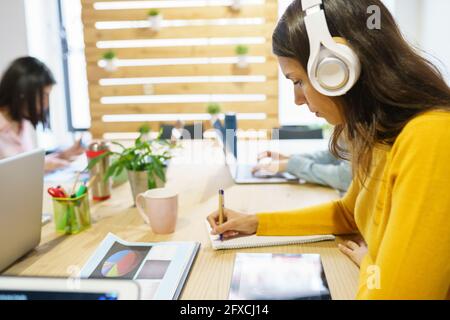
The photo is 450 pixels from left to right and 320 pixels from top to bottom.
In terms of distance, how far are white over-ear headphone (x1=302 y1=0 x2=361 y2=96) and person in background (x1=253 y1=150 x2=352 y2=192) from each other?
65cm

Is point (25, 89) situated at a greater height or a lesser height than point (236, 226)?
greater

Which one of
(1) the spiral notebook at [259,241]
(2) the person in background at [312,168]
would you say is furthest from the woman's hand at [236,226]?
(2) the person in background at [312,168]

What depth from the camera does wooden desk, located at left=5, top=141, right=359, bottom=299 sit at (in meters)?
0.83

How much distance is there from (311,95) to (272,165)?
80 cm

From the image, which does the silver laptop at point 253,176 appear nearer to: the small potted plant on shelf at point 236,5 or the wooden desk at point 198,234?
the wooden desk at point 198,234

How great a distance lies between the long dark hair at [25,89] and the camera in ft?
7.13

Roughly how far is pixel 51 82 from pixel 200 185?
45.4 inches

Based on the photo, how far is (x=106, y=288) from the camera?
1.20 ft

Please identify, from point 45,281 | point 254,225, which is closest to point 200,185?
point 254,225

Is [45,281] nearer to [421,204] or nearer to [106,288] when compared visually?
[106,288]

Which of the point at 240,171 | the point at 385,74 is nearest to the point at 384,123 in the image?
the point at 385,74

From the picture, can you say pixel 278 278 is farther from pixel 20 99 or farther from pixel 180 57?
pixel 180 57

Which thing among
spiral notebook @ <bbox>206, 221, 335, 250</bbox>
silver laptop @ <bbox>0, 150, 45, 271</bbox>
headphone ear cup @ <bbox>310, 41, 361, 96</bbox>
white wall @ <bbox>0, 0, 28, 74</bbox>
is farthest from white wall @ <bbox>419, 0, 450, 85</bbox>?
white wall @ <bbox>0, 0, 28, 74</bbox>

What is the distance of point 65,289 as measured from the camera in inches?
14.5
